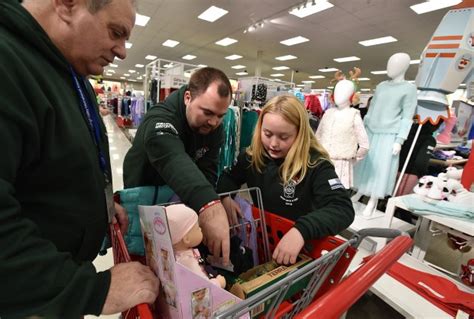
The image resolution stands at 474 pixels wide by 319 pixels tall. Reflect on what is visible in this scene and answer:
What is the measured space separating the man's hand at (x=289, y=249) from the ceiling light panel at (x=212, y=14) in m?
6.42

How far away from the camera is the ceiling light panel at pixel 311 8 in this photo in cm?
520

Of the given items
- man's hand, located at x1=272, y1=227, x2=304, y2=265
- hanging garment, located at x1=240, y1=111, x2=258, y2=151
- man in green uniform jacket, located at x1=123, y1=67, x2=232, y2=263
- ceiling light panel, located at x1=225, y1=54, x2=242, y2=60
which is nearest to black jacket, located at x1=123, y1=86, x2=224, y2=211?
man in green uniform jacket, located at x1=123, y1=67, x2=232, y2=263

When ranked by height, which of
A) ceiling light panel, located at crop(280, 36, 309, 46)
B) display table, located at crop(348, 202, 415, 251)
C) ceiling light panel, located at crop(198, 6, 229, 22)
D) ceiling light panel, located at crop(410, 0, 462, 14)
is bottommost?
display table, located at crop(348, 202, 415, 251)

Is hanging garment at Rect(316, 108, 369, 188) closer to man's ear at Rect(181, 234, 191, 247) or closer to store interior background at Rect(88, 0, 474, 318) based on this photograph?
store interior background at Rect(88, 0, 474, 318)

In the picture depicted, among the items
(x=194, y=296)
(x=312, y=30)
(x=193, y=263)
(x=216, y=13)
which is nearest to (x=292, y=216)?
(x=193, y=263)

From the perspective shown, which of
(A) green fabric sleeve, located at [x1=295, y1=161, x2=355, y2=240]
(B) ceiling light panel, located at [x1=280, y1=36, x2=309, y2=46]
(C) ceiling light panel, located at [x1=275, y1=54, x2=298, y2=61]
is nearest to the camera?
(A) green fabric sleeve, located at [x1=295, y1=161, x2=355, y2=240]

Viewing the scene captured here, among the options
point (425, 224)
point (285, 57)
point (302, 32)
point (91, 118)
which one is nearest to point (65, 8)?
point (91, 118)

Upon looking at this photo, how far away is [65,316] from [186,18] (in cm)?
784

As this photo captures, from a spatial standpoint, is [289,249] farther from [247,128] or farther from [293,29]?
[293,29]

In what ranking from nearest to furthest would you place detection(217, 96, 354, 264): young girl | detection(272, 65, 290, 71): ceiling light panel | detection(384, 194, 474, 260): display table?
detection(217, 96, 354, 264): young girl → detection(384, 194, 474, 260): display table → detection(272, 65, 290, 71): ceiling light panel

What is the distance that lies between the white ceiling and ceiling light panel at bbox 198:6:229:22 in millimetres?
152

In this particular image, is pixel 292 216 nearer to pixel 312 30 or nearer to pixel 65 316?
pixel 65 316

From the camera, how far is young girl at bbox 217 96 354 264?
1083mm

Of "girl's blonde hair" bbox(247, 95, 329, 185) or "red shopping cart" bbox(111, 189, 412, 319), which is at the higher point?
"girl's blonde hair" bbox(247, 95, 329, 185)
